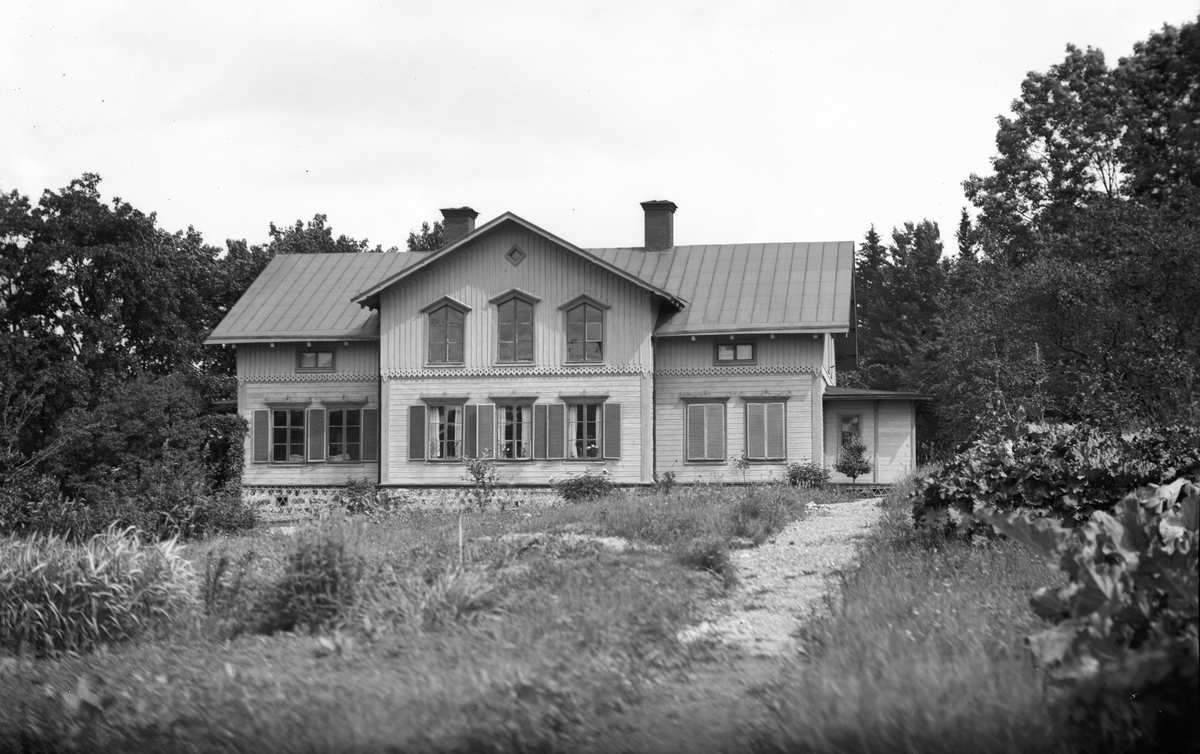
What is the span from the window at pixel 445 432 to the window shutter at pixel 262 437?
177 inches

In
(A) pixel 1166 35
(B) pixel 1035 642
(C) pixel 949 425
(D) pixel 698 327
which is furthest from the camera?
(C) pixel 949 425

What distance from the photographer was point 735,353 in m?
30.0

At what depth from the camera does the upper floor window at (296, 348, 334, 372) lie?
31.9 m

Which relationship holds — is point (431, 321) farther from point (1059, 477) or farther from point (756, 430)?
point (1059, 477)

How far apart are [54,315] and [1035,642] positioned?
3527 cm

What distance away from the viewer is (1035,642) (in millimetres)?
6180

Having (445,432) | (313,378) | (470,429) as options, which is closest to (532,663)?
(470,429)

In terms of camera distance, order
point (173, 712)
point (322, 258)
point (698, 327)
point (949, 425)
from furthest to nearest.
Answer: point (949, 425) < point (322, 258) < point (698, 327) < point (173, 712)

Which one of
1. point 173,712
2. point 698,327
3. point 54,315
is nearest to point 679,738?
point 173,712

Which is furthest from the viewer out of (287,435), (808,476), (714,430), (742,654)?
(287,435)

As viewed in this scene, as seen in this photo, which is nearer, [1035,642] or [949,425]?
[1035,642]

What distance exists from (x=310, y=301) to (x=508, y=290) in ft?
20.7

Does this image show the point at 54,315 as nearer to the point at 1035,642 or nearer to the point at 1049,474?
the point at 1049,474

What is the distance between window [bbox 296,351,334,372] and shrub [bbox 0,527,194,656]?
66.8 ft
